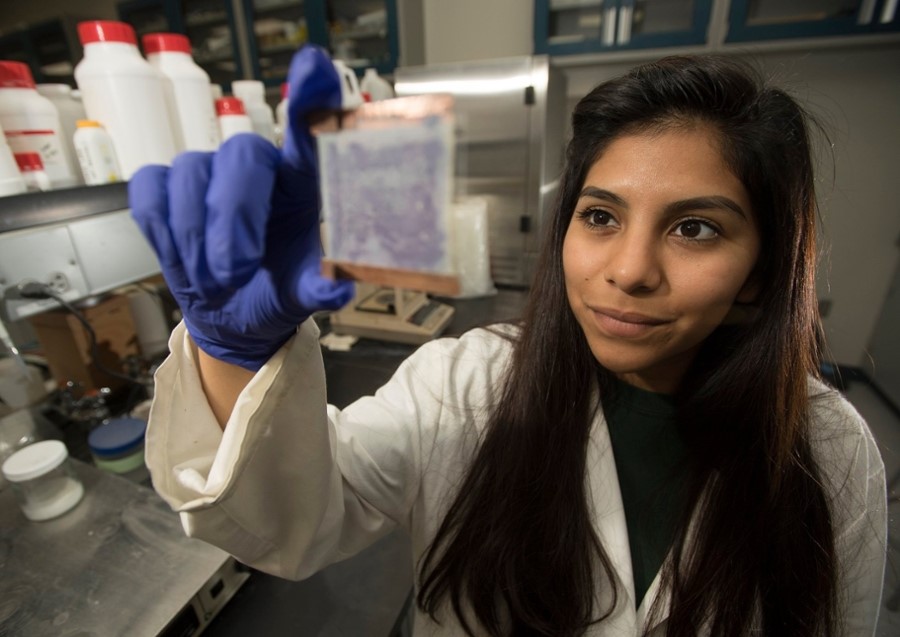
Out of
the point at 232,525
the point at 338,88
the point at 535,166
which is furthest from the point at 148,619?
the point at 535,166

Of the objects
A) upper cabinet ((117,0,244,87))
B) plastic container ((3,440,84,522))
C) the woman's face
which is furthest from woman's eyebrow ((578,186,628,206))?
upper cabinet ((117,0,244,87))

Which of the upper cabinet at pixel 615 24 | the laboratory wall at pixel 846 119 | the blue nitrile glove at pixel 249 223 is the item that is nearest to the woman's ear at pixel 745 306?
the blue nitrile glove at pixel 249 223

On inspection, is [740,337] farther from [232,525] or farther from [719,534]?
[232,525]

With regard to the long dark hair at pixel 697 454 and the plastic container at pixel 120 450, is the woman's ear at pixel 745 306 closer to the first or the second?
the long dark hair at pixel 697 454

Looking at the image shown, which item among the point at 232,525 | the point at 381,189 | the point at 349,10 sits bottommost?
the point at 232,525

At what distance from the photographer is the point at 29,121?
0.97 m

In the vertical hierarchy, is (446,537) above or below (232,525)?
below

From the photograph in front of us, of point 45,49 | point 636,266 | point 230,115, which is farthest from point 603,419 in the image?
point 45,49

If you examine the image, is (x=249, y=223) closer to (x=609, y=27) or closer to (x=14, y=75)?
(x=14, y=75)

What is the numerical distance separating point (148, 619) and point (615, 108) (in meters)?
1.25

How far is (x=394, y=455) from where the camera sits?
0.87m

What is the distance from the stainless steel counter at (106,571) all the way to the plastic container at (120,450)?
12cm

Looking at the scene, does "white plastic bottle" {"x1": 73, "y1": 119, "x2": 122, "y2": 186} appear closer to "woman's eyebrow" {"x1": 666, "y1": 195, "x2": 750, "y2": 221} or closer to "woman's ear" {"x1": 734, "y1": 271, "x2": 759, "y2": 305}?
"woman's eyebrow" {"x1": 666, "y1": 195, "x2": 750, "y2": 221}

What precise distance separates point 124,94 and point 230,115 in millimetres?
261
